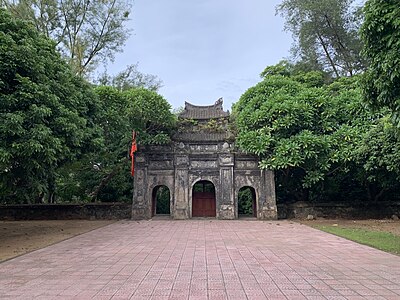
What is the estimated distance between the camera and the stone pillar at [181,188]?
17.7 meters

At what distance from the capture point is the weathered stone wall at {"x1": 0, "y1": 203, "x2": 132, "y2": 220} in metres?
18.4

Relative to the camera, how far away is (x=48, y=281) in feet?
18.5

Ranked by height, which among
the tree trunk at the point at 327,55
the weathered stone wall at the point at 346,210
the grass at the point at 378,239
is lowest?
the grass at the point at 378,239

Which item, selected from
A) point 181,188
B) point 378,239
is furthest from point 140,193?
point 378,239

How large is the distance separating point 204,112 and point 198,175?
860 cm

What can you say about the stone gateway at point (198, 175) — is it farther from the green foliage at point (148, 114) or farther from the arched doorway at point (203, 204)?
the arched doorway at point (203, 204)

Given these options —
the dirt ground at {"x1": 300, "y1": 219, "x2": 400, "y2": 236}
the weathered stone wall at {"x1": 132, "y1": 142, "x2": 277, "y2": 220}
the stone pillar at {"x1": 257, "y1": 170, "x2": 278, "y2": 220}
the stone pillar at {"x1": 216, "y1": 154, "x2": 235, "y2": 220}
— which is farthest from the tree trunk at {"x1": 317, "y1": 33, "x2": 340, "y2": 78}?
the dirt ground at {"x1": 300, "y1": 219, "x2": 400, "y2": 236}

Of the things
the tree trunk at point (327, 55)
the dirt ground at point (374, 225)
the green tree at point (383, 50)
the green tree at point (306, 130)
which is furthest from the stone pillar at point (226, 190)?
the tree trunk at point (327, 55)

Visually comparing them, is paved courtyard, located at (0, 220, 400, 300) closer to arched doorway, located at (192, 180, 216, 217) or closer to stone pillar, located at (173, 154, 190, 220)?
stone pillar, located at (173, 154, 190, 220)

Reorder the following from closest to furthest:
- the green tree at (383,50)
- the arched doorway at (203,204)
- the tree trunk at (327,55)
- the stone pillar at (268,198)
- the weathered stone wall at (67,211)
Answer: the green tree at (383,50) → the stone pillar at (268,198) → the weathered stone wall at (67,211) → the arched doorway at (203,204) → the tree trunk at (327,55)

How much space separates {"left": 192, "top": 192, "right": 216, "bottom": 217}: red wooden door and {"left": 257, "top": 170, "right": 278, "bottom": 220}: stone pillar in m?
3.41

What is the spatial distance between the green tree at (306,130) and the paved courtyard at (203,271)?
20.2 feet

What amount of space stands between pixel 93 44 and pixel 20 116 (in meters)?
15.5

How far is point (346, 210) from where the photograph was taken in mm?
17969
